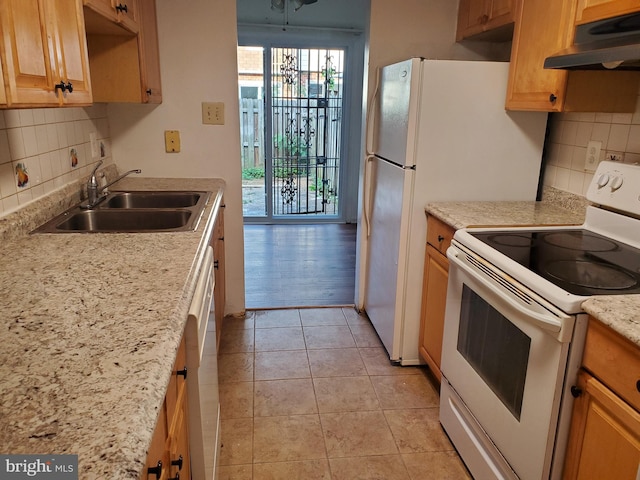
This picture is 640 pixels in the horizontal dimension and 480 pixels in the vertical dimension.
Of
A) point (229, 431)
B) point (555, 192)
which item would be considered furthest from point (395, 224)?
point (229, 431)

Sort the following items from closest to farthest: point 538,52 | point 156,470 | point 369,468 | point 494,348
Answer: point 156,470, point 494,348, point 369,468, point 538,52

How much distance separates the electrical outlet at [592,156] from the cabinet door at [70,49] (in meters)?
2.03

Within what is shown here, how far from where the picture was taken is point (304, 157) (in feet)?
18.3

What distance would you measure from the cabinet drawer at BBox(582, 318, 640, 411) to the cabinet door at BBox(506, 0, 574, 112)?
1030 millimetres

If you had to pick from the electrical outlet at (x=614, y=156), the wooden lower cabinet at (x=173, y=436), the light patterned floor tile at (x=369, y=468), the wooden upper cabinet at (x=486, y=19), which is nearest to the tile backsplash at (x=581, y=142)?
the electrical outlet at (x=614, y=156)

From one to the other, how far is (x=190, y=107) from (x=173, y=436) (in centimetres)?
216

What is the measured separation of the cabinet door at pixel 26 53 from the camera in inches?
40.7

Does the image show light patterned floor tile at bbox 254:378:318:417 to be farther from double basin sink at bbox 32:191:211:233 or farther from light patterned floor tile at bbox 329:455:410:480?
double basin sink at bbox 32:191:211:233

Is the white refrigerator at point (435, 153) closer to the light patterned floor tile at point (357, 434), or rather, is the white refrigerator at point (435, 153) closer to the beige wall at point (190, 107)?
the light patterned floor tile at point (357, 434)

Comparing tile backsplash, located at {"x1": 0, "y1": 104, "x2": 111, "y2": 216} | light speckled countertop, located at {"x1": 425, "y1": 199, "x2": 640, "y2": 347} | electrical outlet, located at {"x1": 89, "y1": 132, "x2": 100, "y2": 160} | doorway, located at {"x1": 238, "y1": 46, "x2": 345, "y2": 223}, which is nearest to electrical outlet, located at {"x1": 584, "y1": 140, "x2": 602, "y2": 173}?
light speckled countertop, located at {"x1": 425, "y1": 199, "x2": 640, "y2": 347}

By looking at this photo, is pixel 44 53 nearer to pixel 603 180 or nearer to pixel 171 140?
pixel 171 140

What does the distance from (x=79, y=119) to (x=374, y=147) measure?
1.57 m

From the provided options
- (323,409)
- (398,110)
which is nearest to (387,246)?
(398,110)

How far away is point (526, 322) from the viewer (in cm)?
141
